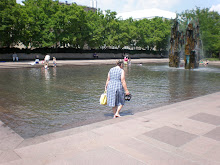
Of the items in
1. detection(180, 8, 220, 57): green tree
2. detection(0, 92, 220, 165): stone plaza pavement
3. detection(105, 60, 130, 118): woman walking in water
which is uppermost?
detection(180, 8, 220, 57): green tree

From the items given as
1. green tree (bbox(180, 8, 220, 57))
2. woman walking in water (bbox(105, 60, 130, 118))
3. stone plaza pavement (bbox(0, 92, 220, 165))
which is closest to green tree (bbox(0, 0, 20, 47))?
woman walking in water (bbox(105, 60, 130, 118))

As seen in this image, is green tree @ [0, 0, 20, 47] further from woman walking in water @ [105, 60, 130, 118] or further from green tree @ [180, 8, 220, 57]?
green tree @ [180, 8, 220, 57]

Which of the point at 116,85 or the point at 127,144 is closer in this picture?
the point at 127,144

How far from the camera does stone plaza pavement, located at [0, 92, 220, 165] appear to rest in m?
3.91

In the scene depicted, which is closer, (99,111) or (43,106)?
(99,111)

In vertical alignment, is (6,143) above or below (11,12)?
below

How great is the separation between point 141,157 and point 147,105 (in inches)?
193

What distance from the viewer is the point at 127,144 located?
4531mm

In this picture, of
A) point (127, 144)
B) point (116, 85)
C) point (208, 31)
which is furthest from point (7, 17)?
point (208, 31)

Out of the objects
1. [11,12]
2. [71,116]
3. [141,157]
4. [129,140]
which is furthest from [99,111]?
[11,12]

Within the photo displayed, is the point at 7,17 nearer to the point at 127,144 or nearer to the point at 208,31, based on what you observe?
the point at 127,144

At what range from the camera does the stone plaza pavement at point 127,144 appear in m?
3.91

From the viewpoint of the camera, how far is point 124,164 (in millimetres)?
3758

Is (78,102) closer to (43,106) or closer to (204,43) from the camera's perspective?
(43,106)
